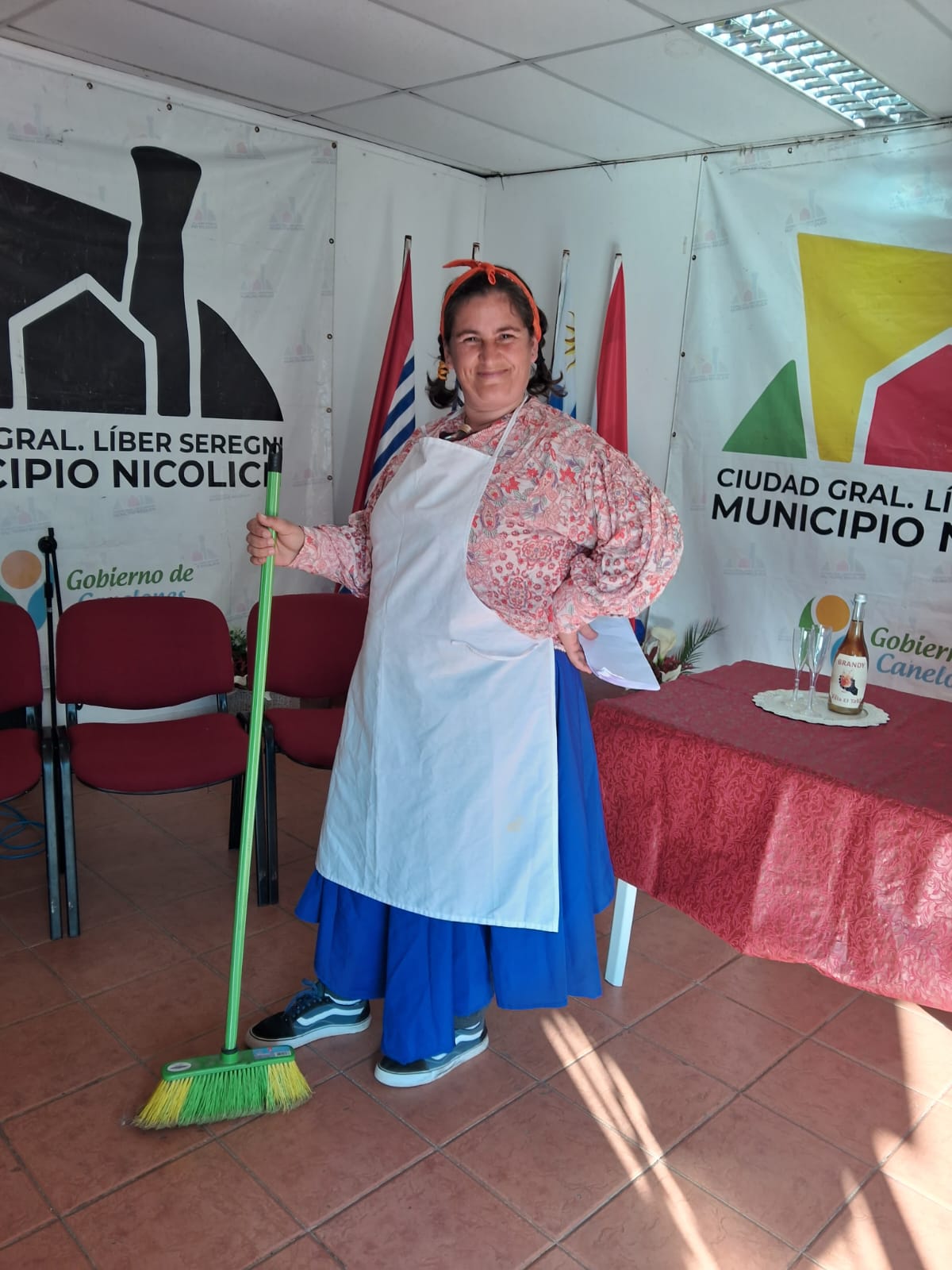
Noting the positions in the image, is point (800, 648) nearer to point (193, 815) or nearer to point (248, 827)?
point (248, 827)

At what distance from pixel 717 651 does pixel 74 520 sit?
258cm

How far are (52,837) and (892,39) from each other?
3.10m

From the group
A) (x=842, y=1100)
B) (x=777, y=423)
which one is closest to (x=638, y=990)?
(x=842, y=1100)

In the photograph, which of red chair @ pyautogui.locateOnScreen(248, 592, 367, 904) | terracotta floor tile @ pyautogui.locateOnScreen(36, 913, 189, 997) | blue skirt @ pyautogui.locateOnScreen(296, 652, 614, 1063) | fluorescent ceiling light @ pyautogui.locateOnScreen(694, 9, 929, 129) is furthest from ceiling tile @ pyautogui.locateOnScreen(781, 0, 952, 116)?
terracotta floor tile @ pyautogui.locateOnScreen(36, 913, 189, 997)

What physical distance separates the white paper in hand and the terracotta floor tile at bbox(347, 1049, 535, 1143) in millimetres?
927

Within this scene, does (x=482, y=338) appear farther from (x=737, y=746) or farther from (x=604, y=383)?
(x=604, y=383)

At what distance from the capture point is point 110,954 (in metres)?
2.63

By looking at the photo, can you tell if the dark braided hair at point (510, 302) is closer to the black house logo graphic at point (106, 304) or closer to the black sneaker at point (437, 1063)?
the black sneaker at point (437, 1063)

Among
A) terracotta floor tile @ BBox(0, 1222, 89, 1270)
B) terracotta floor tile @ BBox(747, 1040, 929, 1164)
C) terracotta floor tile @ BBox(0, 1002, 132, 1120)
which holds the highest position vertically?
terracotta floor tile @ BBox(0, 1222, 89, 1270)

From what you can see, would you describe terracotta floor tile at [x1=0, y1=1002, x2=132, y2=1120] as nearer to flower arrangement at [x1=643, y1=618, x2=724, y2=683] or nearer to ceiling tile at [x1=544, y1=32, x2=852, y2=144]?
flower arrangement at [x1=643, y1=618, x2=724, y2=683]

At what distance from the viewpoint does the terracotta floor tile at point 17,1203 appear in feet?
5.68

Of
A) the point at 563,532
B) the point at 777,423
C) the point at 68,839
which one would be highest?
the point at 777,423

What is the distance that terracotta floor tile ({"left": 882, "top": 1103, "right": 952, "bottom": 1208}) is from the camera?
6.49 ft

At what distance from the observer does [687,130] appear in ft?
12.2
